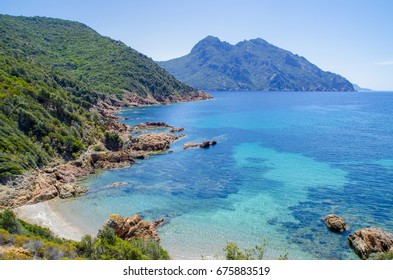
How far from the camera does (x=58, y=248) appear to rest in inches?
789

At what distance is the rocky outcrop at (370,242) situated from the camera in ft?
93.7

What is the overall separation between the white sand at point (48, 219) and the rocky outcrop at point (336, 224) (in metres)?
25.1

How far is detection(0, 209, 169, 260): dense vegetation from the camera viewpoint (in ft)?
61.5

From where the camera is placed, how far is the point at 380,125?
10206 cm

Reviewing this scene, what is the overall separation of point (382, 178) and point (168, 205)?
104 feet

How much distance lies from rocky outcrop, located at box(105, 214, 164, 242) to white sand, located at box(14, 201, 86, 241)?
397 cm

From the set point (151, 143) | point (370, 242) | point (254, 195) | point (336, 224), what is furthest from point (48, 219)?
point (151, 143)

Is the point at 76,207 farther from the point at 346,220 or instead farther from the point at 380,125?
the point at 380,125

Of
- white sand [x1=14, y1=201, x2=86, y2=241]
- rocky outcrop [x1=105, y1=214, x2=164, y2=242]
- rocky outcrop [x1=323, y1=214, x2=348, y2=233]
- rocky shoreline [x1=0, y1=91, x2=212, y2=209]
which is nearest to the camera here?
rocky outcrop [x1=105, y1=214, x2=164, y2=242]

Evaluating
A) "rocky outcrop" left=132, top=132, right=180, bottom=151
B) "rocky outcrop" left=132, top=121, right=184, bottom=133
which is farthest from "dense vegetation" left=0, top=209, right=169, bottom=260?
"rocky outcrop" left=132, top=121, right=184, bottom=133

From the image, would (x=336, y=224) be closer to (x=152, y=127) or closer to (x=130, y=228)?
(x=130, y=228)

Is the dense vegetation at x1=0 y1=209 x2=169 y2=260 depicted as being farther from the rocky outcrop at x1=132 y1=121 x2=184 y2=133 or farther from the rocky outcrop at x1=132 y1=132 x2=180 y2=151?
the rocky outcrop at x1=132 y1=121 x2=184 y2=133

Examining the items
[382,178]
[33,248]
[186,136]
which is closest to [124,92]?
[186,136]

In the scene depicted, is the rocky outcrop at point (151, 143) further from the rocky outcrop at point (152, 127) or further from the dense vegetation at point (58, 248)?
the dense vegetation at point (58, 248)
